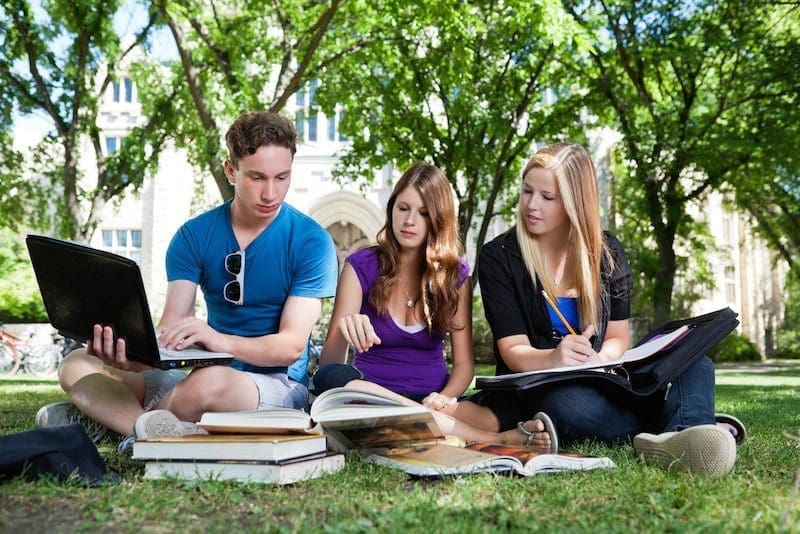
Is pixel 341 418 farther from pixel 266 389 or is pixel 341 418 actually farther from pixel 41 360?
pixel 41 360

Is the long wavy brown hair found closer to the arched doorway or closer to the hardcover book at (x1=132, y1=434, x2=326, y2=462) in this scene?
the hardcover book at (x1=132, y1=434, x2=326, y2=462)

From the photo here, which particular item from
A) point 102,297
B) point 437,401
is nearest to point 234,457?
point 102,297

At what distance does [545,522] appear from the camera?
1.90 m

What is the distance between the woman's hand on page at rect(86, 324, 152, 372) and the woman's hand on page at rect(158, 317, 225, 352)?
0.11m

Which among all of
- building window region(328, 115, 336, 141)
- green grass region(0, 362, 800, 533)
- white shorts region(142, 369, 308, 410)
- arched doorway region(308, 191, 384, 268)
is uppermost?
building window region(328, 115, 336, 141)

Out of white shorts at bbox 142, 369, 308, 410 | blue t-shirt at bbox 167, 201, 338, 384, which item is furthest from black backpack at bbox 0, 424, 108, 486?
blue t-shirt at bbox 167, 201, 338, 384

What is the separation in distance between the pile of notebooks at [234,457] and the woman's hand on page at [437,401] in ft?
2.82

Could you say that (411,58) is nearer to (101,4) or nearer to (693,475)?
(101,4)

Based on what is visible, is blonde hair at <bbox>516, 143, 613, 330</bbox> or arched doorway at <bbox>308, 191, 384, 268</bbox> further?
arched doorway at <bbox>308, 191, 384, 268</bbox>

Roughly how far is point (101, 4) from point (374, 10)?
4.72 meters

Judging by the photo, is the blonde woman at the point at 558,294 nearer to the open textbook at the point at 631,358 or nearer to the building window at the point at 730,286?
the open textbook at the point at 631,358

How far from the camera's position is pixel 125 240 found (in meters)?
28.4

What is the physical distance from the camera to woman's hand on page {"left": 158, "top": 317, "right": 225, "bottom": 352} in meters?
2.85

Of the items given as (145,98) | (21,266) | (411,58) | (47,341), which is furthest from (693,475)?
(21,266)
